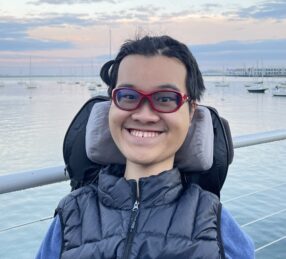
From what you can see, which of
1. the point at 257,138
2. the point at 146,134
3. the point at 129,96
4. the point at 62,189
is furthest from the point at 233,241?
the point at 62,189

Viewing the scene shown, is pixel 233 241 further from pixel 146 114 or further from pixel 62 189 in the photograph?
pixel 62 189

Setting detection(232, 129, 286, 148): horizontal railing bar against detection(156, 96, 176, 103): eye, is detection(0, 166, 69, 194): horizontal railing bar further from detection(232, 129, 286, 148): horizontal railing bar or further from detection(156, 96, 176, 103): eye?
detection(232, 129, 286, 148): horizontal railing bar

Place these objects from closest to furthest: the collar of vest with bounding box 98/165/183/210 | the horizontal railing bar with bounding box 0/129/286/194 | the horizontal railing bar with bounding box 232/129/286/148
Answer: the collar of vest with bounding box 98/165/183/210 < the horizontal railing bar with bounding box 0/129/286/194 < the horizontal railing bar with bounding box 232/129/286/148

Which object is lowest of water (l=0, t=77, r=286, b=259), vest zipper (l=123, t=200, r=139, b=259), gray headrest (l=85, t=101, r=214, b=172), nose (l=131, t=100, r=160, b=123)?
water (l=0, t=77, r=286, b=259)

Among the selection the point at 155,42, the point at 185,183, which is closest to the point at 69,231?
the point at 185,183

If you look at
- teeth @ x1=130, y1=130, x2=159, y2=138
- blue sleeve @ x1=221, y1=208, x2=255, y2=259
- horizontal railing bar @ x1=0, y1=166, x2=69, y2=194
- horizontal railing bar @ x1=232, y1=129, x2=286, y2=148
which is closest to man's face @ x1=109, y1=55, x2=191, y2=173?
teeth @ x1=130, y1=130, x2=159, y2=138

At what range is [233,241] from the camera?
4.57ft

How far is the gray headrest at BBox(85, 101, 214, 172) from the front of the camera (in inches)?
62.5

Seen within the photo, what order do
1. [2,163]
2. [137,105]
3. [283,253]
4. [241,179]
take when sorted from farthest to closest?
1. [2,163]
2. [241,179]
3. [283,253]
4. [137,105]

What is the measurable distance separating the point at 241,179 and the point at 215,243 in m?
9.22

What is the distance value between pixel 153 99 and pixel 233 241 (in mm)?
498

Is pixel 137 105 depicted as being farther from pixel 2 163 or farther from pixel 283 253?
pixel 2 163

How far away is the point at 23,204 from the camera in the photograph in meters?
7.77

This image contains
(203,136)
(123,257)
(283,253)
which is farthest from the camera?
(283,253)
